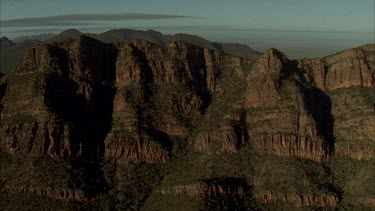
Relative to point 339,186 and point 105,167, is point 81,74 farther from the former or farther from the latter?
point 339,186

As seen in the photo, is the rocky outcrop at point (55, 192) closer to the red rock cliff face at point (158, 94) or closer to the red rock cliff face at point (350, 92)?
the red rock cliff face at point (158, 94)

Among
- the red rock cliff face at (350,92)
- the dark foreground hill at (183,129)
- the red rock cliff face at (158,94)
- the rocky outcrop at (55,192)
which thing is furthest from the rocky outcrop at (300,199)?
the rocky outcrop at (55,192)

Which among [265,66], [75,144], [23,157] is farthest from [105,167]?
[265,66]

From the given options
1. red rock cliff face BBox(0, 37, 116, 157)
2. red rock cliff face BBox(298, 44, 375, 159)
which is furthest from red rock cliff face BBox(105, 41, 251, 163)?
red rock cliff face BBox(298, 44, 375, 159)

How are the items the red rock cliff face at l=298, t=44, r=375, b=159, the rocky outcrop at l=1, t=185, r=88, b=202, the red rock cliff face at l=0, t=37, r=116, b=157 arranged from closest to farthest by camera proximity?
the rocky outcrop at l=1, t=185, r=88, b=202 < the red rock cliff face at l=0, t=37, r=116, b=157 < the red rock cliff face at l=298, t=44, r=375, b=159

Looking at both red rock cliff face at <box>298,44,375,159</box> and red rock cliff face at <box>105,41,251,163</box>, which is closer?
red rock cliff face at <box>298,44,375,159</box>

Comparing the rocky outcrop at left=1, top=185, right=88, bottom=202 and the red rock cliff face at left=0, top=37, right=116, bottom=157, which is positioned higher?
the red rock cliff face at left=0, top=37, right=116, bottom=157

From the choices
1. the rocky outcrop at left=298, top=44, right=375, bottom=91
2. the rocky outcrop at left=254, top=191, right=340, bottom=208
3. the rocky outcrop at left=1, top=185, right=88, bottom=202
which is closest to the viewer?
the rocky outcrop at left=1, top=185, right=88, bottom=202

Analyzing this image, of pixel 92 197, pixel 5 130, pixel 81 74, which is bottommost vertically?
pixel 92 197

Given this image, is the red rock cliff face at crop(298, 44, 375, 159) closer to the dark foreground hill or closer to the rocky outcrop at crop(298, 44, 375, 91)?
the rocky outcrop at crop(298, 44, 375, 91)
